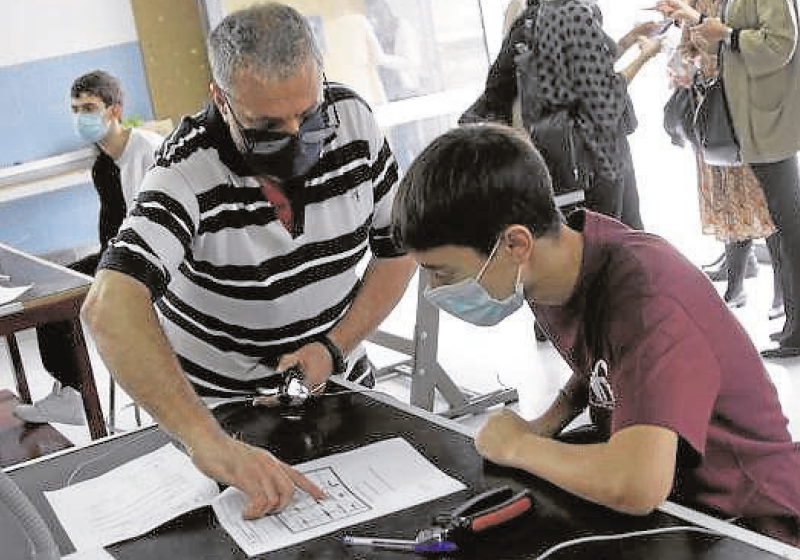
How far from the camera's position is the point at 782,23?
3379 millimetres

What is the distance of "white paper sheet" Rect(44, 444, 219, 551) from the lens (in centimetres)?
144

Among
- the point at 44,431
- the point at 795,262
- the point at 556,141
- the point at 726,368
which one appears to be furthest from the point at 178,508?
the point at 795,262

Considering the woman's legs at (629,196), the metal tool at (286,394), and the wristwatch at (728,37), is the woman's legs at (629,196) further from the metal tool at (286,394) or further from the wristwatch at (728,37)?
the metal tool at (286,394)

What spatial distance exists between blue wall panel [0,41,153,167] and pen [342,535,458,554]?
430 cm

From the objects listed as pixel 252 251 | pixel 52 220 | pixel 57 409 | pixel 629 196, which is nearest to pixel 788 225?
pixel 629 196

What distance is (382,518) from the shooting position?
1.34m

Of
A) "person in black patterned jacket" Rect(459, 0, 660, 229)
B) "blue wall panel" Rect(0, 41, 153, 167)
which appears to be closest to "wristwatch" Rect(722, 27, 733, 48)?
"person in black patterned jacket" Rect(459, 0, 660, 229)

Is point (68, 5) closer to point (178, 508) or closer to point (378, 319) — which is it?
point (378, 319)

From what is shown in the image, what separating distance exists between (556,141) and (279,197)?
66.3 inches

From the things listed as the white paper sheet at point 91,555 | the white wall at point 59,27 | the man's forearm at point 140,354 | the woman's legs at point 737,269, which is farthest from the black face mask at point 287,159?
the white wall at point 59,27

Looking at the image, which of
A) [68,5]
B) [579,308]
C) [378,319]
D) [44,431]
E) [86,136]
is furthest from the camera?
[68,5]

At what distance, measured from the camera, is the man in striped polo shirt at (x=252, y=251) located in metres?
1.59

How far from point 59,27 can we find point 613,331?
4.49m

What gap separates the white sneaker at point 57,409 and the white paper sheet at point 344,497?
214 centimetres
